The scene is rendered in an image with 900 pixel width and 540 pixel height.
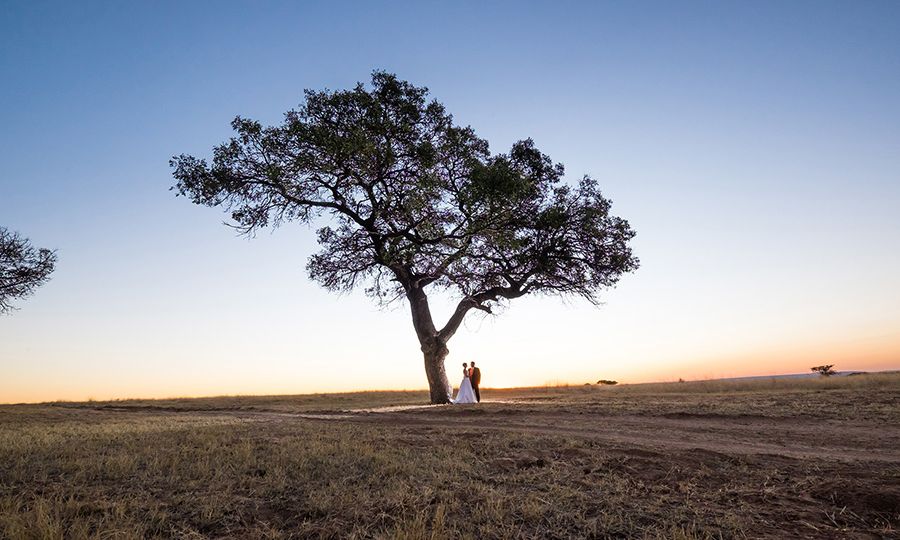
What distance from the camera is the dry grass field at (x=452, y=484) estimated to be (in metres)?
5.07

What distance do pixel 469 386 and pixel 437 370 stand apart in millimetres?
1666

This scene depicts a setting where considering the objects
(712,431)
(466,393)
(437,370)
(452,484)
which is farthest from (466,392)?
(452,484)

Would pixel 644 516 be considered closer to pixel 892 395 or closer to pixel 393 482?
pixel 393 482

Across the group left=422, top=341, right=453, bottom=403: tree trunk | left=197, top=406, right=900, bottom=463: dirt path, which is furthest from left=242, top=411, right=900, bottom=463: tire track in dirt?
left=422, top=341, right=453, bottom=403: tree trunk

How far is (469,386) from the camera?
24547mm

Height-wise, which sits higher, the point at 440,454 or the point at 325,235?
the point at 325,235

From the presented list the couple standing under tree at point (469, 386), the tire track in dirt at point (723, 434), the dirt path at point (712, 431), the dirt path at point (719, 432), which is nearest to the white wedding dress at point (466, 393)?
the couple standing under tree at point (469, 386)

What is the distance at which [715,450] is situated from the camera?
8.93 meters

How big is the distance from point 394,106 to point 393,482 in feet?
64.1

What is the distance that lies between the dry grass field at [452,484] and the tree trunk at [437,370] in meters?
12.4

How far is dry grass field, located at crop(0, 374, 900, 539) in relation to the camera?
16.6 feet

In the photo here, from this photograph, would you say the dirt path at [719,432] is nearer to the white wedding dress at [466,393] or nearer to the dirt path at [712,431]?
the dirt path at [712,431]

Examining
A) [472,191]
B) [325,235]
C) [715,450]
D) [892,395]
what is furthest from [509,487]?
[325,235]

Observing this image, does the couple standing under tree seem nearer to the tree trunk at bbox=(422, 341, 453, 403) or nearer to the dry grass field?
the tree trunk at bbox=(422, 341, 453, 403)
